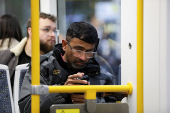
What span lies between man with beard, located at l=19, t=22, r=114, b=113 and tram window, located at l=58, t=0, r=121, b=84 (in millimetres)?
38

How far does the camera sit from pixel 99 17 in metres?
1.52

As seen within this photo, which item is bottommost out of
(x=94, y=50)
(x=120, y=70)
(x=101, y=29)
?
(x=120, y=70)

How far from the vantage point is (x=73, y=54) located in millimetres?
1406

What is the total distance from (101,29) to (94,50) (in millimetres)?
133

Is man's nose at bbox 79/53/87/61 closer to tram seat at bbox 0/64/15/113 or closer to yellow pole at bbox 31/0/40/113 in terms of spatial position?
yellow pole at bbox 31/0/40/113

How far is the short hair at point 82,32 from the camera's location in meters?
1.45

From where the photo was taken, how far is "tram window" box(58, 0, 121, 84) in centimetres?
150

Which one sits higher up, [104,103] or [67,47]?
[67,47]

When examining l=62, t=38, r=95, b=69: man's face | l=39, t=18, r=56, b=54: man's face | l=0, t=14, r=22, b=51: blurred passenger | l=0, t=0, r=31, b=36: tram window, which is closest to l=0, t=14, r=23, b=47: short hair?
l=0, t=14, r=22, b=51: blurred passenger

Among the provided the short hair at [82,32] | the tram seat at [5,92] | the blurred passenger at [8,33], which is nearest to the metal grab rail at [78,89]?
the short hair at [82,32]

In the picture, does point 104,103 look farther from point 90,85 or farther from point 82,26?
point 82,26

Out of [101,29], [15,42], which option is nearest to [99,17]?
[101,29]

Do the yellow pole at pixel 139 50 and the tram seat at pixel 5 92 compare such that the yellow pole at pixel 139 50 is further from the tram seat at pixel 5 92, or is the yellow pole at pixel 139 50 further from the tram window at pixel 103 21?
the tram seat at pixel 5 92

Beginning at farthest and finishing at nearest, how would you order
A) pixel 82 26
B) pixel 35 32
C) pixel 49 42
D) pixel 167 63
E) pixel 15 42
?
→ pixel 15 42, pixel 49 42, pixel 82 26, pixel 167 63, pixel 35 32
